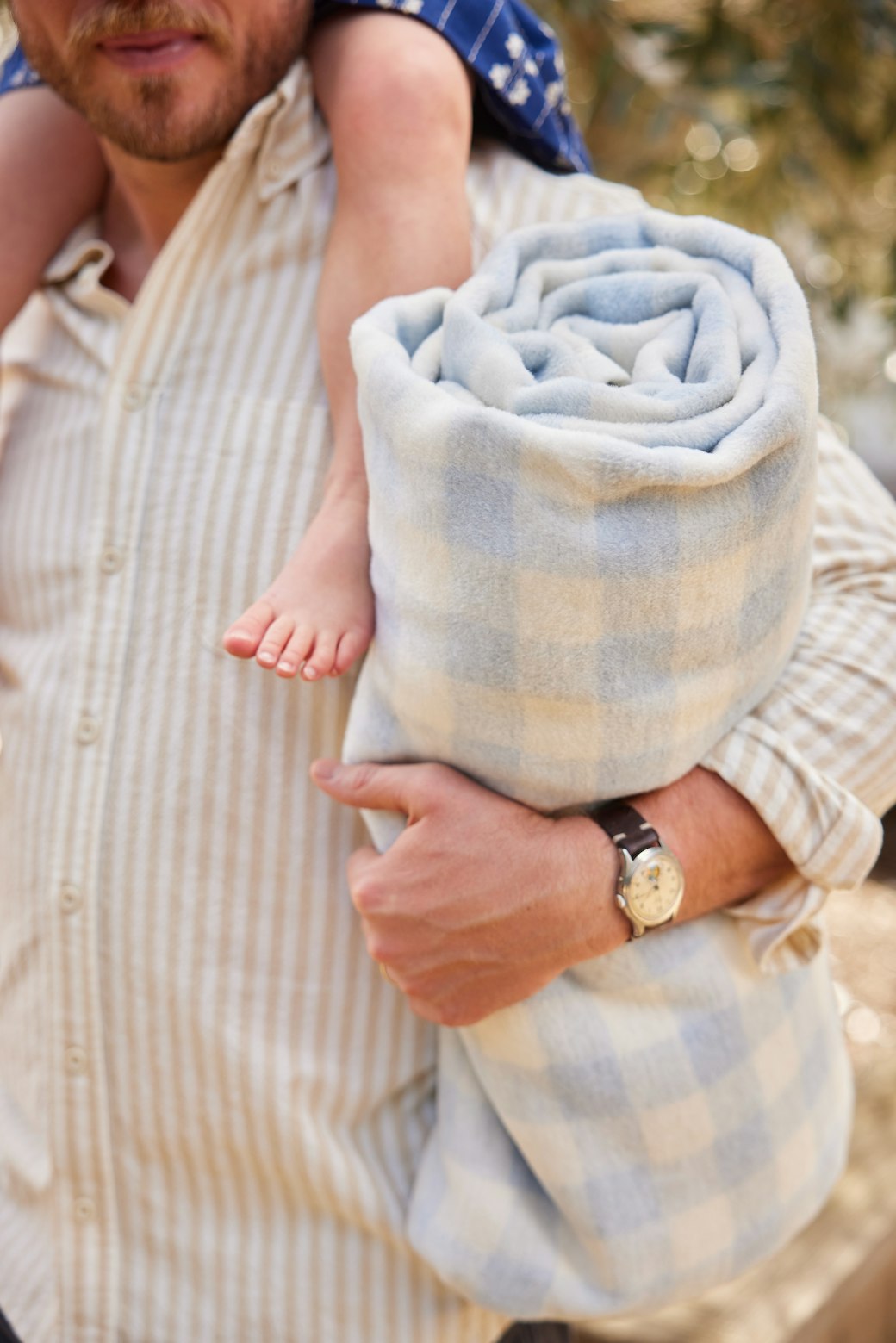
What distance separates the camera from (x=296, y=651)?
0.83m

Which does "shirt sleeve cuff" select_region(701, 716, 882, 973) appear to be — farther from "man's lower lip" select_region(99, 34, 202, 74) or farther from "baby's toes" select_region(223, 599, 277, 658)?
"man's lower lip" select_region(99, 34, 202, 74)

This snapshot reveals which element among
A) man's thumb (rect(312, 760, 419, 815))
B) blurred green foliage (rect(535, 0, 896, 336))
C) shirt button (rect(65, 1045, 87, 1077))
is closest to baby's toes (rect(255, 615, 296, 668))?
man's thumb (rect(312, 760, 419, 815))

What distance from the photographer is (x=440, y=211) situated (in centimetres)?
96

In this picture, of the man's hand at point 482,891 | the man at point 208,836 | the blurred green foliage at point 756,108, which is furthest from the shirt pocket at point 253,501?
the blurred green foliage at point 756,108

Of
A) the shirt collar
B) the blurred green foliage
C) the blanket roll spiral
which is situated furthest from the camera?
the blurred green foliage

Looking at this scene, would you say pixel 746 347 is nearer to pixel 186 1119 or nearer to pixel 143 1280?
pixel 186 1119

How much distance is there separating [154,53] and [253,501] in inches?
14.5

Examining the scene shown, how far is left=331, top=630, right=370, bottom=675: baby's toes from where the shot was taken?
0.84 m

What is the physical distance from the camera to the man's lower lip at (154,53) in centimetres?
102

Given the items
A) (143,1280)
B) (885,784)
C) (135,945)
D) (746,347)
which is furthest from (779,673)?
(143,1280)

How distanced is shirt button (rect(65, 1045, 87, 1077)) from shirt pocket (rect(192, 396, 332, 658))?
1.11 feet

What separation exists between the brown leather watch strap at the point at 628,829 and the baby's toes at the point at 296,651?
0.22 m

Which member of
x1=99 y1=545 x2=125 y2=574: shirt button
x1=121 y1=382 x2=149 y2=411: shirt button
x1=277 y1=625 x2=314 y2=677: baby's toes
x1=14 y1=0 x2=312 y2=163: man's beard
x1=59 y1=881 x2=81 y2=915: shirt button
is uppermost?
x1=14 y1=0 x2=312 y2=163: man's beard

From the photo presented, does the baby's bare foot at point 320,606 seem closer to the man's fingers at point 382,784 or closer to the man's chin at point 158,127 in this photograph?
the man's fingers at point 382,784
